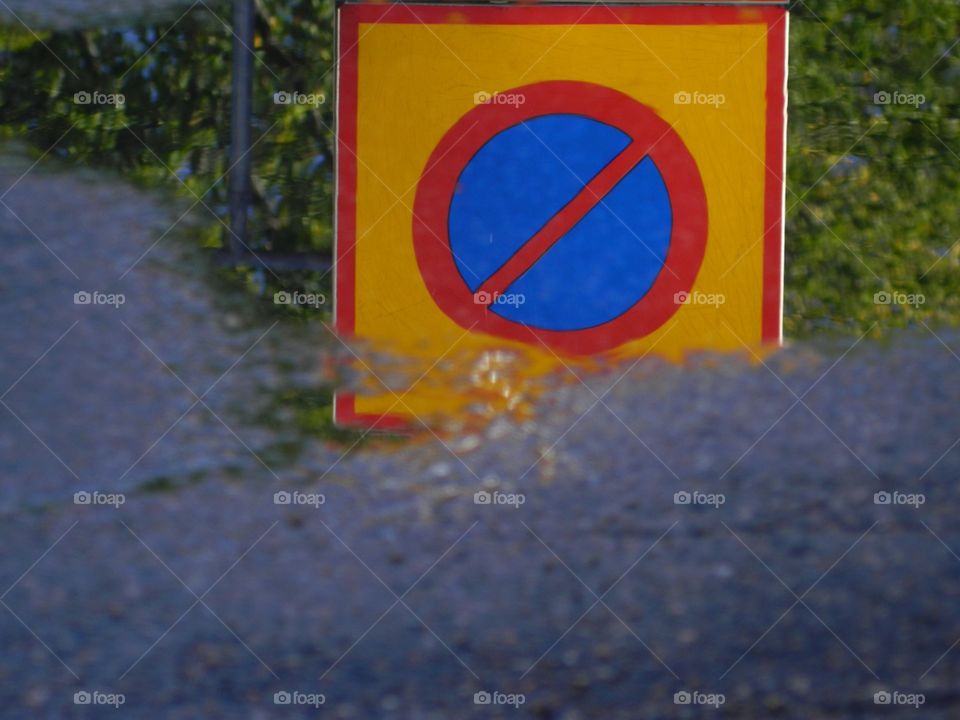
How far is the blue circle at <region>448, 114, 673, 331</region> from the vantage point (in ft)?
8.30

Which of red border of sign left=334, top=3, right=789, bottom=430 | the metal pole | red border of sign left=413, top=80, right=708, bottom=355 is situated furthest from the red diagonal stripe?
the metal pole

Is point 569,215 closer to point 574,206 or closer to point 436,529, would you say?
point 574,206

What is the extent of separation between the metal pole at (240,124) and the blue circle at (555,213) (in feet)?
1.44

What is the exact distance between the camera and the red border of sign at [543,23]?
2.49 metres

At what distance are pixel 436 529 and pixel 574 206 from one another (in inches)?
27.3

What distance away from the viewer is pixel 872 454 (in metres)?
2.70

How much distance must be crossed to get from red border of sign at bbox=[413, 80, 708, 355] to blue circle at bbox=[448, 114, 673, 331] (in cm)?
1

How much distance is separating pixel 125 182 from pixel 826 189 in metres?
1.48

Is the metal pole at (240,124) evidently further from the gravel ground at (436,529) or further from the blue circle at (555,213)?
the blue circle at (555,213)

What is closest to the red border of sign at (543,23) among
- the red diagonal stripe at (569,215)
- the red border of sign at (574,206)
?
the red border of sign at (574,206)

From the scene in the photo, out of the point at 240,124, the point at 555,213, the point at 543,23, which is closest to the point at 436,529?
the point at 555,213

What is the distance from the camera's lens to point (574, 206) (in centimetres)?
253

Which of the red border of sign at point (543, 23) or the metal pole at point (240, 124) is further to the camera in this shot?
the metal pole at point (240, 124)

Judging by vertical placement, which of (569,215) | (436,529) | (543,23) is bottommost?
(436,529)
